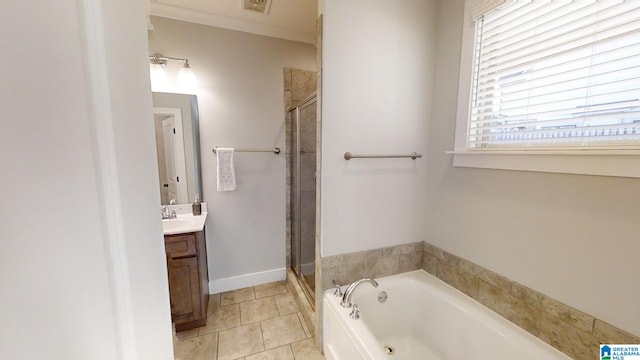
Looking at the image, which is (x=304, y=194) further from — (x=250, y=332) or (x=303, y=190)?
(x=250, y=332)

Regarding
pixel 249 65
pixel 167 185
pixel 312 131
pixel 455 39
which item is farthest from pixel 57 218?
pixel 249 65

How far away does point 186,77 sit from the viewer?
217cm

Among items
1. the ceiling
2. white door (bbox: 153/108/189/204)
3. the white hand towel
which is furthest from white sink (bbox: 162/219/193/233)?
the ceiling

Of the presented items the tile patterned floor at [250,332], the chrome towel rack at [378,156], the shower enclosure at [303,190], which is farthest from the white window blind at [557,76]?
the tile patterned floor at [250,332]

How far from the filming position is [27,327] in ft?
0.78

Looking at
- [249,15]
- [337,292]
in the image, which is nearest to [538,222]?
[337,292]

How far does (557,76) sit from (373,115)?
0.94 m

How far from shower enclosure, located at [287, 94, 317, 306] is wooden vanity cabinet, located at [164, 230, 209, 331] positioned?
0.91 metres

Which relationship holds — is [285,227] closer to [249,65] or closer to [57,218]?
[249,65]

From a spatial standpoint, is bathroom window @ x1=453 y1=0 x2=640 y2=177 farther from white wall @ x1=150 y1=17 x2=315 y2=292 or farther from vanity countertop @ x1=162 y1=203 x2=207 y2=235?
vanity countertop @ x1=162 y1=203 x2=207 y2=235

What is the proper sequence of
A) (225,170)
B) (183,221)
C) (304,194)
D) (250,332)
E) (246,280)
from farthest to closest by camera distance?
(246,280) → (304,194) → (225,170) → (183,221) → (250,332)

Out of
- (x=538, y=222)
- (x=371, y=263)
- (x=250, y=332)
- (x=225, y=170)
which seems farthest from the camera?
(x=225, y=170)

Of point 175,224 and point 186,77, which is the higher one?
point 186,77

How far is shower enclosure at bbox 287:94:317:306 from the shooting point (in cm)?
217
